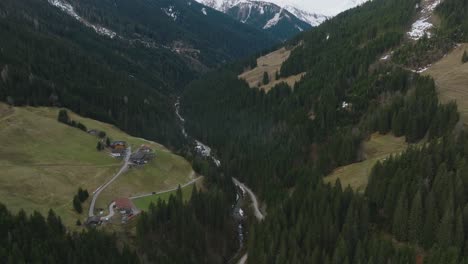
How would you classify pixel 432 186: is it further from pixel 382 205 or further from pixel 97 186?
pixel 97 186

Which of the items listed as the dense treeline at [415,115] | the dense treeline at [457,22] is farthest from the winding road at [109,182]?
the dense treeline at [457,22]

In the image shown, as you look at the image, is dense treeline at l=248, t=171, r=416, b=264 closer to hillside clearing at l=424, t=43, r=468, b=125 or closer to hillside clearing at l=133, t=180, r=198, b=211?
hillside clearing at l=133, t=180, r=198, b=211

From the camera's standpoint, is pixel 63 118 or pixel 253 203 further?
pixel 63 118

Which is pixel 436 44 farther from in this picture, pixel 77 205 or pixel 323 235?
pixel 77 205

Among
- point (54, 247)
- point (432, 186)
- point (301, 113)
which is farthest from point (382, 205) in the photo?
point (301, 113)

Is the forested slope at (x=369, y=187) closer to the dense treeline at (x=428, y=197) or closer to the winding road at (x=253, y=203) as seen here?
the dense treeline at (x=428, y=197)

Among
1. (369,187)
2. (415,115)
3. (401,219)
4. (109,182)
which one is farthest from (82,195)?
(415,115)

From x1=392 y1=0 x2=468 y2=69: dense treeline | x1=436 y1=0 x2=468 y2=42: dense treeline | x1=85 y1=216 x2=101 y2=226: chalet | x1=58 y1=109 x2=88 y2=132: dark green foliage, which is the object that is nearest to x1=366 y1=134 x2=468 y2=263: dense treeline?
x1=85 y1=216 x2=101 y2=226: chalet
